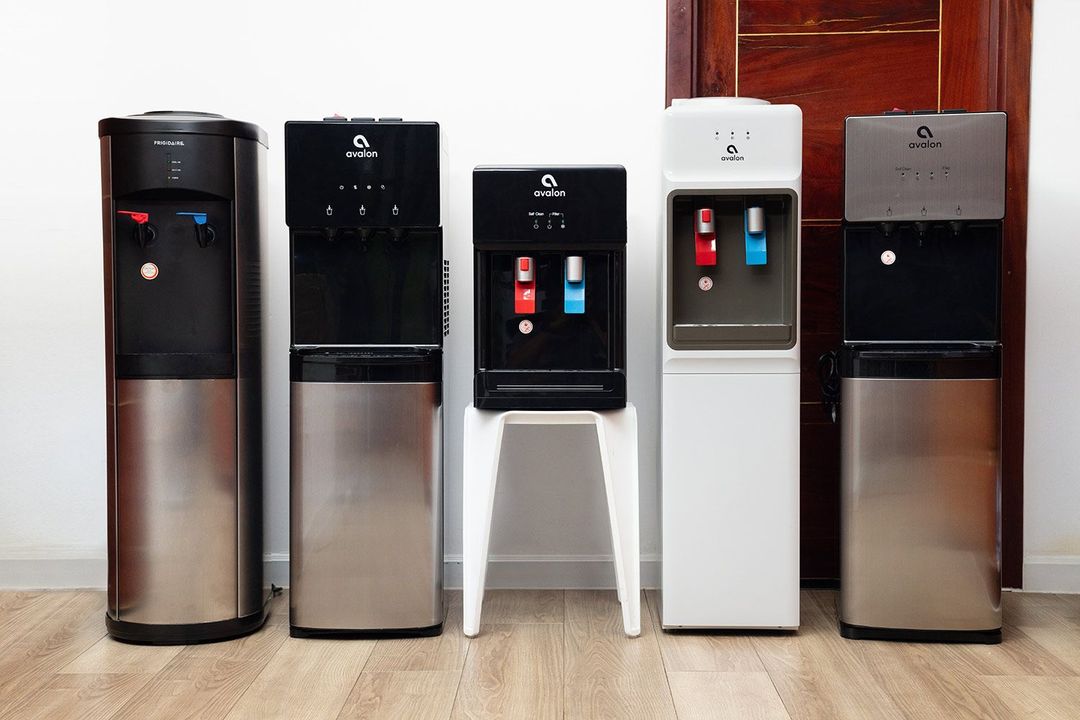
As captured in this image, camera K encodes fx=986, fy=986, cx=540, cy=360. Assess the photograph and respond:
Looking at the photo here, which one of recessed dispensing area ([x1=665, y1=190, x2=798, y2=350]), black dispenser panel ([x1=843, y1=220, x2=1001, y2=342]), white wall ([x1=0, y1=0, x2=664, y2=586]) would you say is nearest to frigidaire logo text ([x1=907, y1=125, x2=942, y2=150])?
black dispenser panel ([x1=843, y1=220, x2=1001, y2=342])

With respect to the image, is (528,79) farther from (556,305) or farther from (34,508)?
(34,508)

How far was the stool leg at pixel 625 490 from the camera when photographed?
93.7 inches

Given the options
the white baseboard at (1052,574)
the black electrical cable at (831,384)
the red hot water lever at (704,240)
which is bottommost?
the white baseboard at (1052,574)

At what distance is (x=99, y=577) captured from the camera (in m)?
2.82

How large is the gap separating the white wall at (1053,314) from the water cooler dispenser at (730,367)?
88 cm

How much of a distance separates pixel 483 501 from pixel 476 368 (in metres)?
0.32

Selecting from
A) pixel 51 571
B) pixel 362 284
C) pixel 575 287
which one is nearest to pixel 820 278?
pixel 575 287

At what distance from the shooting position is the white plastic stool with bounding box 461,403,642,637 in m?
2.38

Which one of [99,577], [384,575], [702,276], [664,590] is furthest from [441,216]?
[99,577]

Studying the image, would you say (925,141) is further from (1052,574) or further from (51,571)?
(51,571)

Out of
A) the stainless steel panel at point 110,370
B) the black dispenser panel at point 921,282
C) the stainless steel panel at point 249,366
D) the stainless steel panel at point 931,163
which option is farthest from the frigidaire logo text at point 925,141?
the stainless steel panel at point 110,370

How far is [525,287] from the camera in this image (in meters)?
2.36

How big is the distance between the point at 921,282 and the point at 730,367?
19.7 inches

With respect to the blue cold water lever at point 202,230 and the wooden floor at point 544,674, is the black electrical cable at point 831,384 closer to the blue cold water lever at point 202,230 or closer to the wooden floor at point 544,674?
the wooden floor at point 544,674
